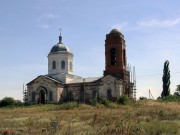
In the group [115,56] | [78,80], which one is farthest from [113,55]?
[78,80]

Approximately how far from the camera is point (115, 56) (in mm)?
48844

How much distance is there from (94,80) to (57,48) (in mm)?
8627

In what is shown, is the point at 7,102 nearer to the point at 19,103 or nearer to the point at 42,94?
the point at 19,103

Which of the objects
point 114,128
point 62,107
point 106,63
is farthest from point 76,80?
point 114,128

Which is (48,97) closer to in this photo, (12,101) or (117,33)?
(12,101)

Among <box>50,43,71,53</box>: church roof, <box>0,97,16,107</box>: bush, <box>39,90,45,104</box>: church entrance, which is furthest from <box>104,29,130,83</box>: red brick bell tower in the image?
<box>0,97,16,107</box>: bush

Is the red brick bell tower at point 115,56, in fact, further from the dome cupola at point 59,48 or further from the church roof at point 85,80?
the dome cupola at point 59,48

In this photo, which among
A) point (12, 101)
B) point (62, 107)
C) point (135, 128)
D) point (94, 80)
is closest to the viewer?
point (135, 128)

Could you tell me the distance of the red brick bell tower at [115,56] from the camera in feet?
159

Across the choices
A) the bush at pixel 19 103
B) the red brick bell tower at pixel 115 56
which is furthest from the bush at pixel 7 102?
the red brick bell tower at pixel 115 56

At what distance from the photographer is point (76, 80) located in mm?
54625

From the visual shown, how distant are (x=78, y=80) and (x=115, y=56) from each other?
8.39 m

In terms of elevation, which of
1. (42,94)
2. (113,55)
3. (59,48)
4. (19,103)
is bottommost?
(19,103)

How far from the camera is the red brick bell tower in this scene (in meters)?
48.4
